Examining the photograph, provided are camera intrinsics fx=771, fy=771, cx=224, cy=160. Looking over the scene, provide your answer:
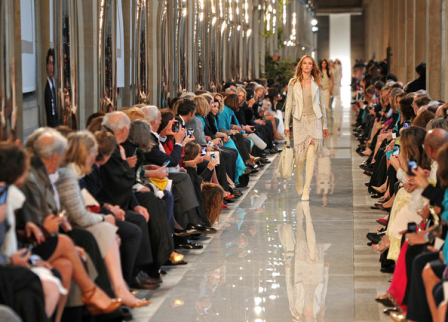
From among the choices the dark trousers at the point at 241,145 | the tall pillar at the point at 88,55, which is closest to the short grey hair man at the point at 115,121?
the tall pillar at the point at 88,55

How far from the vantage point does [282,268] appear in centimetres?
579

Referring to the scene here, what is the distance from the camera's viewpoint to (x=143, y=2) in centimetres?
934

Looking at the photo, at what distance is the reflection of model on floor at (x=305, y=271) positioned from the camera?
15.7ft

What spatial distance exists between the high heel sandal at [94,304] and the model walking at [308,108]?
4795 mm

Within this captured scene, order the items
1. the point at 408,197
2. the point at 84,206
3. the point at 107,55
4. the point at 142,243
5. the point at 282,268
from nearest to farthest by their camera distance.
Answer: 1. the point at 84,206
2. the point at 142,243
3. the point at 408,197
4. the point at 282,268
5. the point at 107,55

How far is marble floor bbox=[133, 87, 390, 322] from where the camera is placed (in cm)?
475

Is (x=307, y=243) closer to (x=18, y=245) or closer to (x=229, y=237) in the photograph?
(x=229, y=237)

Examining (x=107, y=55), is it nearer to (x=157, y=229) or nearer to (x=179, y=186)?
(x=179, y=186)

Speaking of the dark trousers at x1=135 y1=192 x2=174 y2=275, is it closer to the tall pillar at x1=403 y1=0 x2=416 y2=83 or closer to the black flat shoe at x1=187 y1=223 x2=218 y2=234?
the black flat shoe at x1=187 y1=223 x2=218 y2=234

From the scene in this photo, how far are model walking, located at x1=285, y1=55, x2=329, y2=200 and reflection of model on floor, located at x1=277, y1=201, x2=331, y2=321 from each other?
136 centimetres

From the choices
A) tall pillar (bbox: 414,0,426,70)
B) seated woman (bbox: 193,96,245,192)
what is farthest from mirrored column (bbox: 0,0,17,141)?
tall pillar (bbox: 414,0,426,70)

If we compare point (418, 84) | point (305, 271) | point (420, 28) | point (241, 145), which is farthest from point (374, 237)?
point (420, 28)

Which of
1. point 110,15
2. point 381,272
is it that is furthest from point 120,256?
point 110,15

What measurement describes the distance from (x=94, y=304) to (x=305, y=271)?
6.65 ft
